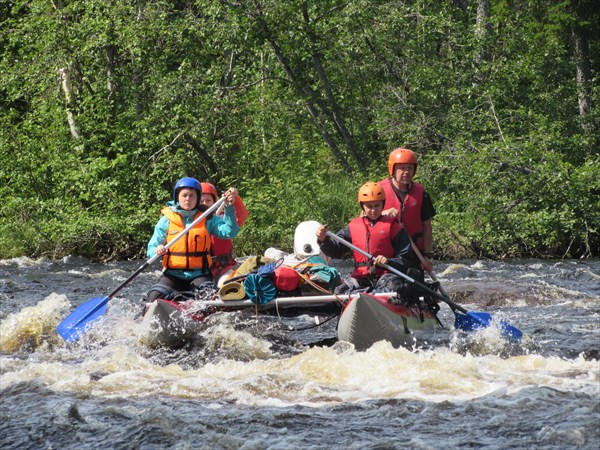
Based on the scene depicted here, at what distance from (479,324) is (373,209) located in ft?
4.51

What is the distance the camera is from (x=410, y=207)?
9.44 m

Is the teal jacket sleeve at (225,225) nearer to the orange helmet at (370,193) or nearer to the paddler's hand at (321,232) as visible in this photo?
the paddler's hand at (321,232)

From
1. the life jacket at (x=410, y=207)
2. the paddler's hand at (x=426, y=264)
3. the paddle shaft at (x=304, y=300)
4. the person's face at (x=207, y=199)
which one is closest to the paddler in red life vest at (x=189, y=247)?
the paddle shaft at (x=304, y=300)

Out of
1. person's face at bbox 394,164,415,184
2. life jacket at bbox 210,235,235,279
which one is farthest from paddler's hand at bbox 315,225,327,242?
person's face at bbox 394,164,415,184

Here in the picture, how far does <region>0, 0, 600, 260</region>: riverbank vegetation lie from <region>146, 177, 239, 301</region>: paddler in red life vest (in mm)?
7975

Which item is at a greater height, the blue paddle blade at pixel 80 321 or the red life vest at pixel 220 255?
the red life vest at pixel 220 255

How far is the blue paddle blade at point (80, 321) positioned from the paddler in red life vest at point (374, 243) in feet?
6.94

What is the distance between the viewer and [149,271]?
1585cm

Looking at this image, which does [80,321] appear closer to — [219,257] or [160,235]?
[160,235]

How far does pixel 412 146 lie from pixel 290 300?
10.7 m

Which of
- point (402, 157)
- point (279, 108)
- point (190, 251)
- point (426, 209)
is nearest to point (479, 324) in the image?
point (426, 209)

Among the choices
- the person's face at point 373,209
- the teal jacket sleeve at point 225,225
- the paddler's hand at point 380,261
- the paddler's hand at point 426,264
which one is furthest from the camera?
the paddler's hand at point 426,264

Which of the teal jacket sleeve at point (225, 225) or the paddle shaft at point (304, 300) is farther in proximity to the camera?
the teal jacket sleeve at point (225, 225)

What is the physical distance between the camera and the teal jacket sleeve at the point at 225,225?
8.88m
